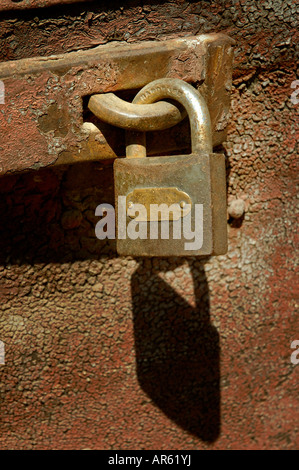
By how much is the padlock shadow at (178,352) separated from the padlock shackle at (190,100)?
0.33 metres

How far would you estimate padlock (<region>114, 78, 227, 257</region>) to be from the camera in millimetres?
650

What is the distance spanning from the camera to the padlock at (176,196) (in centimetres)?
65

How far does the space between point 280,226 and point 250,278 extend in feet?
0.40

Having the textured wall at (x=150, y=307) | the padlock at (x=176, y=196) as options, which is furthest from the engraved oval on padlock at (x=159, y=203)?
the textured wall at (x=150, y=307)

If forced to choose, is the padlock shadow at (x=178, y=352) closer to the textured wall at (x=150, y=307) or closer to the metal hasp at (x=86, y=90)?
the textured wall at (x=150, y=307)

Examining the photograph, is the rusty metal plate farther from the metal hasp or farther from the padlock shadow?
the padlock shadow

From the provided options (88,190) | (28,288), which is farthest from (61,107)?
(28,288)

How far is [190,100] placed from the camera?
669mm

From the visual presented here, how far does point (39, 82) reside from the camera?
76cm

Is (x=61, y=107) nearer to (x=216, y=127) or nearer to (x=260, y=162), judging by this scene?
(x=216, y=127)

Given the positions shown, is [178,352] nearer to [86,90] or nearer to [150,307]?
[150,307]

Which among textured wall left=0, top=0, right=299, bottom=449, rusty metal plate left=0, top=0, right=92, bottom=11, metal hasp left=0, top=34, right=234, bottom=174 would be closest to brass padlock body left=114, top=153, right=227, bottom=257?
metal hasp left=0, top=34, right=234, bottom=174

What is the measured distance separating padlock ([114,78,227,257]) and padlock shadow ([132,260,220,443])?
0.85 feet

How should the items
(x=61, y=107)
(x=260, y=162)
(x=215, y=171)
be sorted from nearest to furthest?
(x=215, y=171)
(x=61, y=107)
(x=260, y=162)
